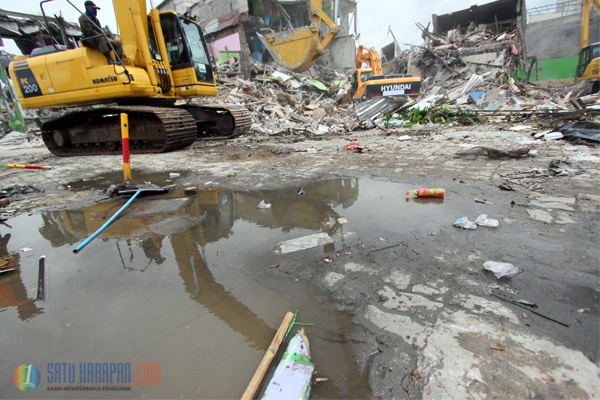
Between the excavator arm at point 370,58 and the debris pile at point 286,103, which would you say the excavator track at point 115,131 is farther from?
the excavator arm at point 370,58

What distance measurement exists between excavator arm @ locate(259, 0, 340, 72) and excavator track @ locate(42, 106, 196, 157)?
17.7 feet

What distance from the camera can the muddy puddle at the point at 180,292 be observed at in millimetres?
1454

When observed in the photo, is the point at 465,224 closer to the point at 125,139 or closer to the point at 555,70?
the point at 125,139

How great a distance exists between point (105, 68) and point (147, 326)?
7.15 meters

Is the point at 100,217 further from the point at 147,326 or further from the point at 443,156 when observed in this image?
the point at 443,156

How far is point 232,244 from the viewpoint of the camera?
2.69m

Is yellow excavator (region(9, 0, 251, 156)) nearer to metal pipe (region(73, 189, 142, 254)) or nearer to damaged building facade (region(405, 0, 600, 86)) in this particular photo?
metal pipe (region(73, 189, 142, 254))

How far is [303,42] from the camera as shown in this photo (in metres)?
10.9

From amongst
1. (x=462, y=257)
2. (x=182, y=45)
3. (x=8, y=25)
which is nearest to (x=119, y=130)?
(x=182, y=45)

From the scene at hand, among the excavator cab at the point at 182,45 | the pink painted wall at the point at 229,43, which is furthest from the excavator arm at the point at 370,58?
the excavator cab at the point at 182,45

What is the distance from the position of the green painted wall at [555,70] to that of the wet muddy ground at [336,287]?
24.1 metres

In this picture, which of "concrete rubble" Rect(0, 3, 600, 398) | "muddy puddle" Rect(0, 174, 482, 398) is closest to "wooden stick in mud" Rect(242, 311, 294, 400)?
"muddy puddle" Rect(0, 174, 482, 398)

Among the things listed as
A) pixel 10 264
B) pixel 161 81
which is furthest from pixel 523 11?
pixel 10 264

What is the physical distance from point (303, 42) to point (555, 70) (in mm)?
22129
